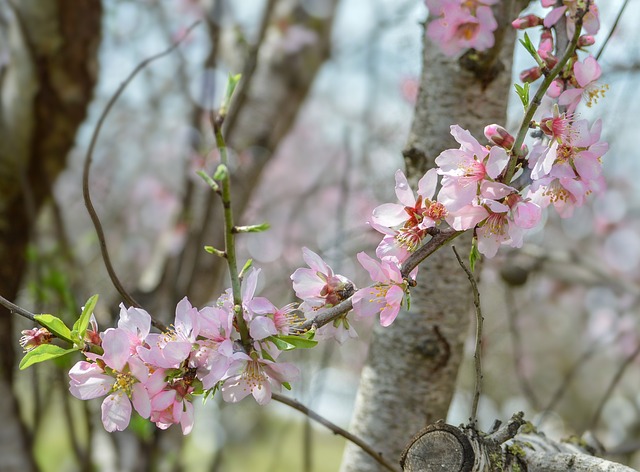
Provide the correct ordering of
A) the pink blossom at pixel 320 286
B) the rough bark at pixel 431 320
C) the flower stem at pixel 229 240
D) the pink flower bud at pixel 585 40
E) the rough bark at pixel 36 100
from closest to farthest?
the flower stem at pixel 229 240
the pink blossom at pixel 320 286
the pink flower bud at pixel 585 40
the rough bark at pixel 431 320
the rough bark at pixel 36 100

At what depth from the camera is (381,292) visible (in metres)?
0.71

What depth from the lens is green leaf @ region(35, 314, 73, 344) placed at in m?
0.71

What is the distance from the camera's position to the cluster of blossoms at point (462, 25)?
958 mm

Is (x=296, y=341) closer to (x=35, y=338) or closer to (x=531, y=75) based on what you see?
(x=35, y=338)

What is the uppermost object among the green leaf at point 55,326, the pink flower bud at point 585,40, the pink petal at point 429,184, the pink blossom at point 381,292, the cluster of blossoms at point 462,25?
the cluster of blossoms at point 462,25

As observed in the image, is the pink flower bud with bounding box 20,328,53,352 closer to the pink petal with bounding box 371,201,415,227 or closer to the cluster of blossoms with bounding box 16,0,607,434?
the cluster of blossoms with bounding box 16,0,607,434

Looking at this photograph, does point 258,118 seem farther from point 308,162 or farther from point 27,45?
point 308,162

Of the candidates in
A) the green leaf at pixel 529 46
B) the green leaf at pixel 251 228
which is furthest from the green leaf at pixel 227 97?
the green leaf at pixel 529 46

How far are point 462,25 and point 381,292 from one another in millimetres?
478

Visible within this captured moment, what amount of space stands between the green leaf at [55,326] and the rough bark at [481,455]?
0.38m

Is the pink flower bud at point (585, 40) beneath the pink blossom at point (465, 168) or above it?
above

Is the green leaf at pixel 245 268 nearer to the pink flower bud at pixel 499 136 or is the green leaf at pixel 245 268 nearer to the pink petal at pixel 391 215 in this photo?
the pink petal at pixel 391 215

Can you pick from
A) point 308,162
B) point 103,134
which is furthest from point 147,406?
point 308,162

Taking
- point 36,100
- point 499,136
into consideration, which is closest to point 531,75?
point 499,136
